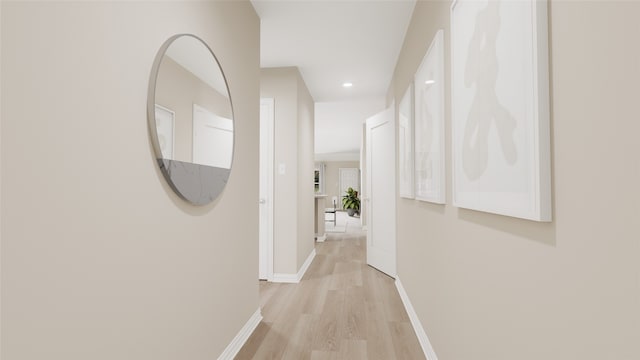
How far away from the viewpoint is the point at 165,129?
1.36m

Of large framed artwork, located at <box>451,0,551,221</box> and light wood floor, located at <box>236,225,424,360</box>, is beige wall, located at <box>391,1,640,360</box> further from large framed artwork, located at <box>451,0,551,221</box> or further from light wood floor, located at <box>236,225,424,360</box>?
light wood floor, located at <box>236,225,424,360</box>

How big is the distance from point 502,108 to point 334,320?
7.01ft

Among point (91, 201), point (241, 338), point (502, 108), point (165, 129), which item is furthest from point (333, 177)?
point (91, 201)

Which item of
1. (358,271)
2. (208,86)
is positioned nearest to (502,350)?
(208,86)

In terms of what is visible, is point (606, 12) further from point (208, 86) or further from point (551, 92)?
point (208, 86)

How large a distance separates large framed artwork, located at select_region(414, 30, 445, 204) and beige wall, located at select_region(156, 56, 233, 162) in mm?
1214

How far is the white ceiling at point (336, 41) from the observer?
2.61m

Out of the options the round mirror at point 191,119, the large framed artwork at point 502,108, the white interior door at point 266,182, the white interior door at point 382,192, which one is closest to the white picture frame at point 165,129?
the round mirror at point 191,119

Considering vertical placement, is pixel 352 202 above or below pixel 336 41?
below

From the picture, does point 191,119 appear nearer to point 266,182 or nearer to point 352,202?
point 266,182

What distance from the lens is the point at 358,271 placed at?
4195 mm

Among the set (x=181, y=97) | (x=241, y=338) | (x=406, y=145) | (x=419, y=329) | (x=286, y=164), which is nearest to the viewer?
(x=181, y=97)

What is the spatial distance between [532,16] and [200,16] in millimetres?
1465

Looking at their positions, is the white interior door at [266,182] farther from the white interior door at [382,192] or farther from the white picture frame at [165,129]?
the white picture frame at [165,129]
